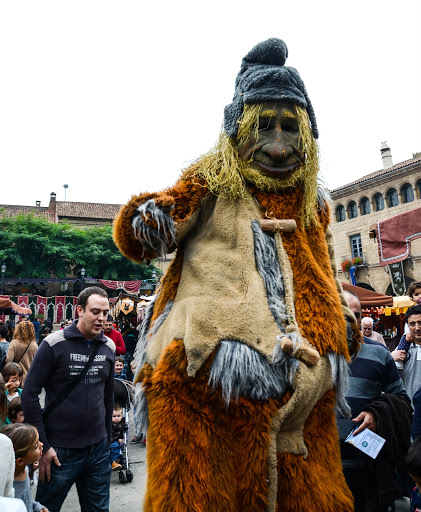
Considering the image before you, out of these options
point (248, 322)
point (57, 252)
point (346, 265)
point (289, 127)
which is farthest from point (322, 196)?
point (57, 252)

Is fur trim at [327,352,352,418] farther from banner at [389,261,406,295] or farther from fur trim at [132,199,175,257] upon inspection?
banner at [389,261,406,295]

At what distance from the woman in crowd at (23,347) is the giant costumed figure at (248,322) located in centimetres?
433

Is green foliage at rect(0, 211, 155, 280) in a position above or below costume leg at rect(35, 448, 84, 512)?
above

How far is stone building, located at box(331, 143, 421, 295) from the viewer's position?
25.9 m

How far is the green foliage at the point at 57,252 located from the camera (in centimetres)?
3058

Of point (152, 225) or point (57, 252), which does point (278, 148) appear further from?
point (57, 252)

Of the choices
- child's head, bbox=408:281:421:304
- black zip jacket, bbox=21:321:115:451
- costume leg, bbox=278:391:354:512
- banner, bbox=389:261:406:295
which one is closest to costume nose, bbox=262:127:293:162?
costume leg, bbox=278:391:354:512

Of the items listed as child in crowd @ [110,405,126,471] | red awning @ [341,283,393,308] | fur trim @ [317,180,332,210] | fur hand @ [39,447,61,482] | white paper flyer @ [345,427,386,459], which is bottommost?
child in crowd @ [110,405,126,471]

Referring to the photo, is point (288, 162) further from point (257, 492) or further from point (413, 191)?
point (413, 191)

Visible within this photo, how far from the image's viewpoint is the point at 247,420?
6.01ft

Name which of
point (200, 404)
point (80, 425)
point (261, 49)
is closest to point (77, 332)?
point (80, 425)

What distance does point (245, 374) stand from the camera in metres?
1.78

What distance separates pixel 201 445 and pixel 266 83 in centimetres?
181

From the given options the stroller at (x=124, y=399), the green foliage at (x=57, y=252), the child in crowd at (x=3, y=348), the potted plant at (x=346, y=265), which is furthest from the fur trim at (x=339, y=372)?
the green foliage at (x=57, y=252)
